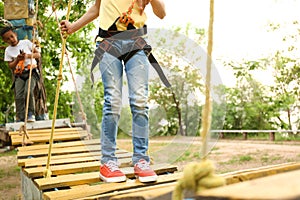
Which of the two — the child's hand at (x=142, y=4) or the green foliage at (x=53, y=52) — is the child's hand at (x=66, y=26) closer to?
the child's hand at (x=142, y=4)

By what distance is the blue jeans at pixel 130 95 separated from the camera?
6.84ft

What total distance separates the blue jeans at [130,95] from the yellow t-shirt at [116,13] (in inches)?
4.1

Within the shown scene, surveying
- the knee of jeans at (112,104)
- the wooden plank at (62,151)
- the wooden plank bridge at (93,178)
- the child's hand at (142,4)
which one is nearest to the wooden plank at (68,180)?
the wooden plank bridge at (93,178)

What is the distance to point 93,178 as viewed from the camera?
219cm

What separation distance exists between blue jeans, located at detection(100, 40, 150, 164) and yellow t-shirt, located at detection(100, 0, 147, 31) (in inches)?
4.1

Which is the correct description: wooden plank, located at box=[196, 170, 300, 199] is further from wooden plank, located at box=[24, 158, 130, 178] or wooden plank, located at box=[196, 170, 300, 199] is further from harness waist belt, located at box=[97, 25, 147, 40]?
wooden plank, located at box=[24, 158, 130, 178]

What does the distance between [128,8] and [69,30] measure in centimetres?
37

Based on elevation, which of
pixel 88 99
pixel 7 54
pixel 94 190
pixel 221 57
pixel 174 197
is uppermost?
pixel 221 57

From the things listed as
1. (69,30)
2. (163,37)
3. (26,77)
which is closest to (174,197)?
(69,30)

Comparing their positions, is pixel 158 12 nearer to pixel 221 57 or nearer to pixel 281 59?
pixel 281 59

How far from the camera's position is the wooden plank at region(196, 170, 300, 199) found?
0.59m

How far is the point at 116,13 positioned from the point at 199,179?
56.4 inches

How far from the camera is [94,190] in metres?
1.90

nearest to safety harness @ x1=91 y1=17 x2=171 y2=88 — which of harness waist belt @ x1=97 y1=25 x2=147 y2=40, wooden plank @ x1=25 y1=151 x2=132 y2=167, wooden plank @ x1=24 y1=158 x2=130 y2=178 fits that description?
harness waist belt @ x1=97 y1=25 x2=147 y2=40
